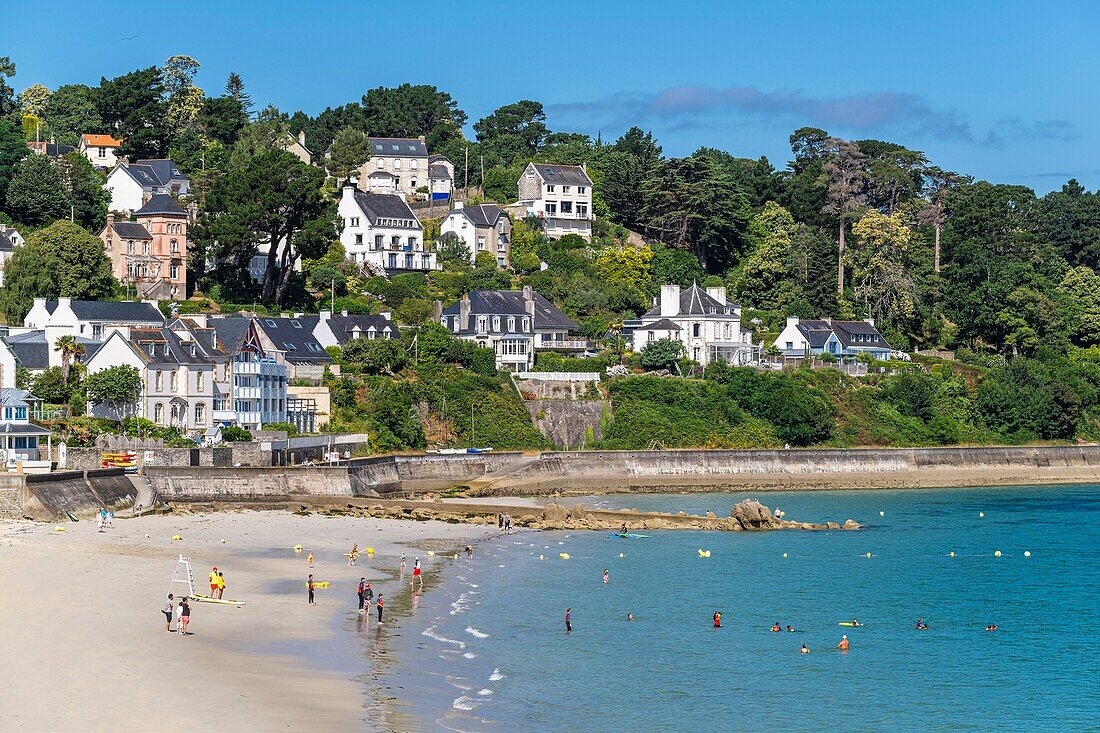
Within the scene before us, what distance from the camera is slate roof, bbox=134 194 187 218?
299 feet

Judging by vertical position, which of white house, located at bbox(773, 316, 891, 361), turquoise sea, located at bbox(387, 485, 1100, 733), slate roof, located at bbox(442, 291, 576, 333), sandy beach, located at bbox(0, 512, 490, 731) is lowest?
turquoise sea, located at bbox(387, 485, 1100, 733)

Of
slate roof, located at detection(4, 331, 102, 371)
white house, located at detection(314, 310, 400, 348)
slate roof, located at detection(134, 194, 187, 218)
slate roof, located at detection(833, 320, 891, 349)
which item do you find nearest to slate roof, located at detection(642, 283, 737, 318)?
slate roof, located at detection(833, 320, 891, 349)

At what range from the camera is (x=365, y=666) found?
31328 millimetres

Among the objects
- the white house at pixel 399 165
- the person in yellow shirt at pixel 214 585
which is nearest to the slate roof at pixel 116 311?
the person in yellow shirt at pixel 214 585

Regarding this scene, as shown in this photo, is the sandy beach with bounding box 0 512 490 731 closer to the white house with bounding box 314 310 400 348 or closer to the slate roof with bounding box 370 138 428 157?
the white house with bounding box 314 310 400 348

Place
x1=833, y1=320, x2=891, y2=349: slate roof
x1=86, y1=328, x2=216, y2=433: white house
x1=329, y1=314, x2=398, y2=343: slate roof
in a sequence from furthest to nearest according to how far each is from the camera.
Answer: x1=833, y1=320, x2=891, y2=349: slate roof, x1=329, y1=314, x2=398, y2=343: slate roof, x1=86, y1=328, x2=216, y2=433: white house

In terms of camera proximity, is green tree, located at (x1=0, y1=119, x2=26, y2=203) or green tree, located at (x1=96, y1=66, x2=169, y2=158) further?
green tree, located at (x1=96, y1=66, x2=169, y2=158)

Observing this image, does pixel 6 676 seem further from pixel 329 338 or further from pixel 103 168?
pixel 103 168

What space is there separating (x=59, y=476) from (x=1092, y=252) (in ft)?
332

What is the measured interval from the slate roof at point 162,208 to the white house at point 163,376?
22.6 meters

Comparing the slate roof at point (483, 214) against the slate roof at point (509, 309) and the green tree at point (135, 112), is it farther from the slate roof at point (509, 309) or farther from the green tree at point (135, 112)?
the green tree at point (135, 112)

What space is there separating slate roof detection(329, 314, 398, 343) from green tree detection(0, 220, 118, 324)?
12.8m

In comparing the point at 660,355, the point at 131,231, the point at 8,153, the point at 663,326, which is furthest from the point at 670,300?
the point at 8,153

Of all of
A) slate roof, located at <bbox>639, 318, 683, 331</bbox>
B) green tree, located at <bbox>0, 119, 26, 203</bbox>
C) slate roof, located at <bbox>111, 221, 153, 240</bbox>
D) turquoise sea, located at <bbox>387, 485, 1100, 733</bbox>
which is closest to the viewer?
turquoise sea, located at <bbox>387, 485, 1100, 733</bbox>
